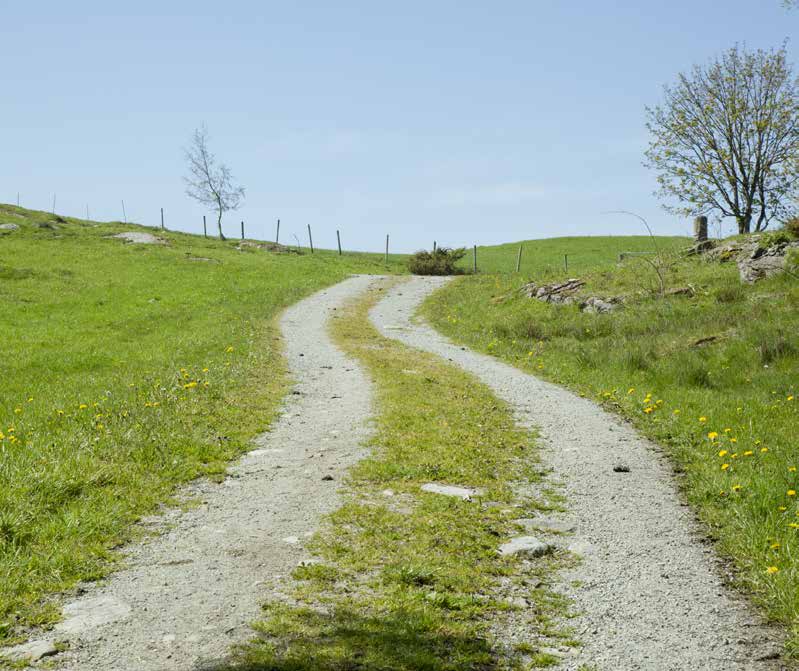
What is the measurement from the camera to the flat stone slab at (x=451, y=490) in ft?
26.4

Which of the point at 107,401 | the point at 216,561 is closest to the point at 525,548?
the point at 216,561

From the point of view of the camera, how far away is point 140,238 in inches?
2320

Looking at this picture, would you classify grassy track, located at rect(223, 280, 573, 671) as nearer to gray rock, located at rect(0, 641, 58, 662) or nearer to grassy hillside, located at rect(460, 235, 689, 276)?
gray rock, located at rect(0, 641, 58, 662)

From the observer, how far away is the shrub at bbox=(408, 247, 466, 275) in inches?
1964

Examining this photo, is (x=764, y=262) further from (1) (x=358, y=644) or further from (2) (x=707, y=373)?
(1) (x=358, y=644)

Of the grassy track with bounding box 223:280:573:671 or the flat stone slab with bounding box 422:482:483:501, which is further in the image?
the flat stone slab with bounding box 422:482:483:501

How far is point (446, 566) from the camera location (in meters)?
6.14

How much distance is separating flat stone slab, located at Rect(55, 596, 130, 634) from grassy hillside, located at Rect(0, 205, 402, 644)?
0.15 m

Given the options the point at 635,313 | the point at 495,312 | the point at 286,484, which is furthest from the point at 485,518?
the point at 495,312

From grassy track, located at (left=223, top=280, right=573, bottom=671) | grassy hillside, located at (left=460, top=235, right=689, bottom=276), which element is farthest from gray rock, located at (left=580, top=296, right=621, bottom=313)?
grassy hillside, located at (left=460, top=235, right=689, bottom=276)

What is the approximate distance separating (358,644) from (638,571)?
2738 mm

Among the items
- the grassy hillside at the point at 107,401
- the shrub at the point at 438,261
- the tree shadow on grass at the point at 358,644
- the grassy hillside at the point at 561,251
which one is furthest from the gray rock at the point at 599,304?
the grassy hillside at the point at 561,251

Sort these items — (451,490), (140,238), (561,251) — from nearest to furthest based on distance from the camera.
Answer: (451,490)
(140,238)
(561,251)

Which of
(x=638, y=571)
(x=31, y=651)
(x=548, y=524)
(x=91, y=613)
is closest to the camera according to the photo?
(x=31, y=651)
